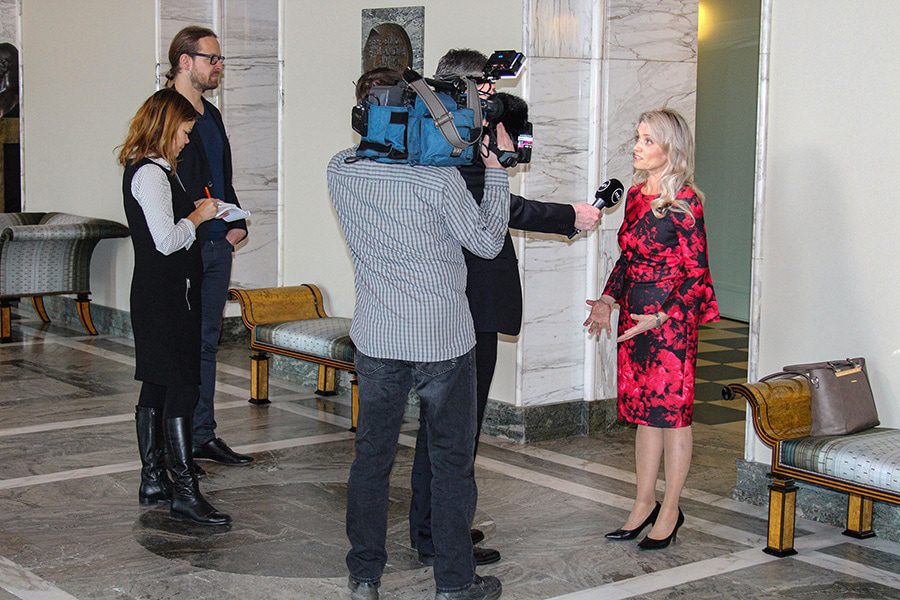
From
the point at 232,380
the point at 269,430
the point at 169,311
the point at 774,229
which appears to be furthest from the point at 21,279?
the point at 774,229

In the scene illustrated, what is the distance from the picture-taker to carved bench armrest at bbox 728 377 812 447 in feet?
15.7

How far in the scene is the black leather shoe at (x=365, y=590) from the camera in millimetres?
4211

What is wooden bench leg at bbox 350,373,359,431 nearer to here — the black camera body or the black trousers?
the black trousers

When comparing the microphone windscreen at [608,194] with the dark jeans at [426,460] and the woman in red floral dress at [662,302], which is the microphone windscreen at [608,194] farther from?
the dark jeans at [426,460]

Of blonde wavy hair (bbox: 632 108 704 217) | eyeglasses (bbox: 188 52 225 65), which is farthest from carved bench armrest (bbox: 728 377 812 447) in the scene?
eyeglasses (bbox: 188 52 225 65)

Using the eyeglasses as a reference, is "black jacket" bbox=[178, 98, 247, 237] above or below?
below

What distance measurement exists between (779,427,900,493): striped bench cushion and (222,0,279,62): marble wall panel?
581 centimetres

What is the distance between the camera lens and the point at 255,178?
31.1 feet

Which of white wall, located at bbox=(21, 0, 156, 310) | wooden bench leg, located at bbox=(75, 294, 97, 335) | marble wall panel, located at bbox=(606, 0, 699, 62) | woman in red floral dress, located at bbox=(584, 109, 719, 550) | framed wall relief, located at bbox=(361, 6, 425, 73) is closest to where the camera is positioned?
woman in red floral dress, located at bbox=(584, 109, 719, 550)

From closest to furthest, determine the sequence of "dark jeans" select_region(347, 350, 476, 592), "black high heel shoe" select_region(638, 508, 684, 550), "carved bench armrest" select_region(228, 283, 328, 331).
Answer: "dark jeans" select_region(347, 350, 476, 592) < "black high heel shoe" select_region(638, 508, 684, 550) < "carved bench armrest" select_region(228, 283, 328, 331)

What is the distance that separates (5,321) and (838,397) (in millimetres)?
6878

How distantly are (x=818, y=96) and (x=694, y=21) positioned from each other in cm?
190

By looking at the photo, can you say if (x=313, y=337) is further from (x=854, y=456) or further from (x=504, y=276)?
(x=854, y=456)

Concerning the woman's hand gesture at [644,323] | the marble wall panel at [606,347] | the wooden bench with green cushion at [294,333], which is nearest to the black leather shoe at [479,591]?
the woman's hand gesture at [644,323]
